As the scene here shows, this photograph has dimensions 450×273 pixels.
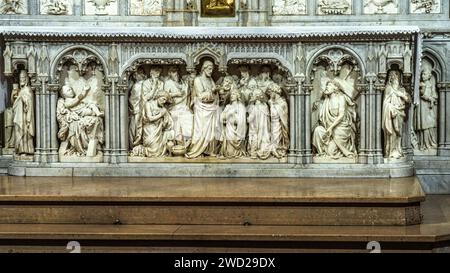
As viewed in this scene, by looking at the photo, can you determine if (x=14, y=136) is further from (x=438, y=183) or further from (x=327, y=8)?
(x=438, y=183)

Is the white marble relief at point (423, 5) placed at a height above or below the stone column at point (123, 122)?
above

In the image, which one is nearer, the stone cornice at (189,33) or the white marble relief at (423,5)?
the stone cornice at (189,33)

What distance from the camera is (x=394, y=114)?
46.1 feet

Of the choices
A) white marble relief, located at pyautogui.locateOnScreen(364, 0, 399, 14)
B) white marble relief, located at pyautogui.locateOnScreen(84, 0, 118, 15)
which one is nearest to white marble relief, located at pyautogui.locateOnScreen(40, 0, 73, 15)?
white marble relief, located at pyautogui.locateOnScreen(84, 0, 118, 15)

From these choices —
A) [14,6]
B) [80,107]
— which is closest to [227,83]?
[80,107]

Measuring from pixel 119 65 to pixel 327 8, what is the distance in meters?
3.20

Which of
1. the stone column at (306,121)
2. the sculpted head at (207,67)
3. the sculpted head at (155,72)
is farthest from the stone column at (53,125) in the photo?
the stone column at (306,121)

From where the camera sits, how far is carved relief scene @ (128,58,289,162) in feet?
47.1

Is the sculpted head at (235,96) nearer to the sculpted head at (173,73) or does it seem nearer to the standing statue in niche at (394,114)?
the sculpted head at (173,73)

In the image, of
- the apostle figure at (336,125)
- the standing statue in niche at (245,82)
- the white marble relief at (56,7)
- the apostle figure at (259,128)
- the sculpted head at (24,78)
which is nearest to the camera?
the apostle figure at (336,125)

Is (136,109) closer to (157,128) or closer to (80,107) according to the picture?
(157,128)

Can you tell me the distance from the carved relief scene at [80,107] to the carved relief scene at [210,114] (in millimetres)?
522

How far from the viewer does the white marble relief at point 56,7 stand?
580 inches

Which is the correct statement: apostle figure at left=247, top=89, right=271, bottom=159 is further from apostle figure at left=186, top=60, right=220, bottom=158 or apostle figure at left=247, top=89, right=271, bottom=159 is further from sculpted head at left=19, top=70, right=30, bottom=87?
sculpted head at left=19, top=70, right=30, bottom=87
